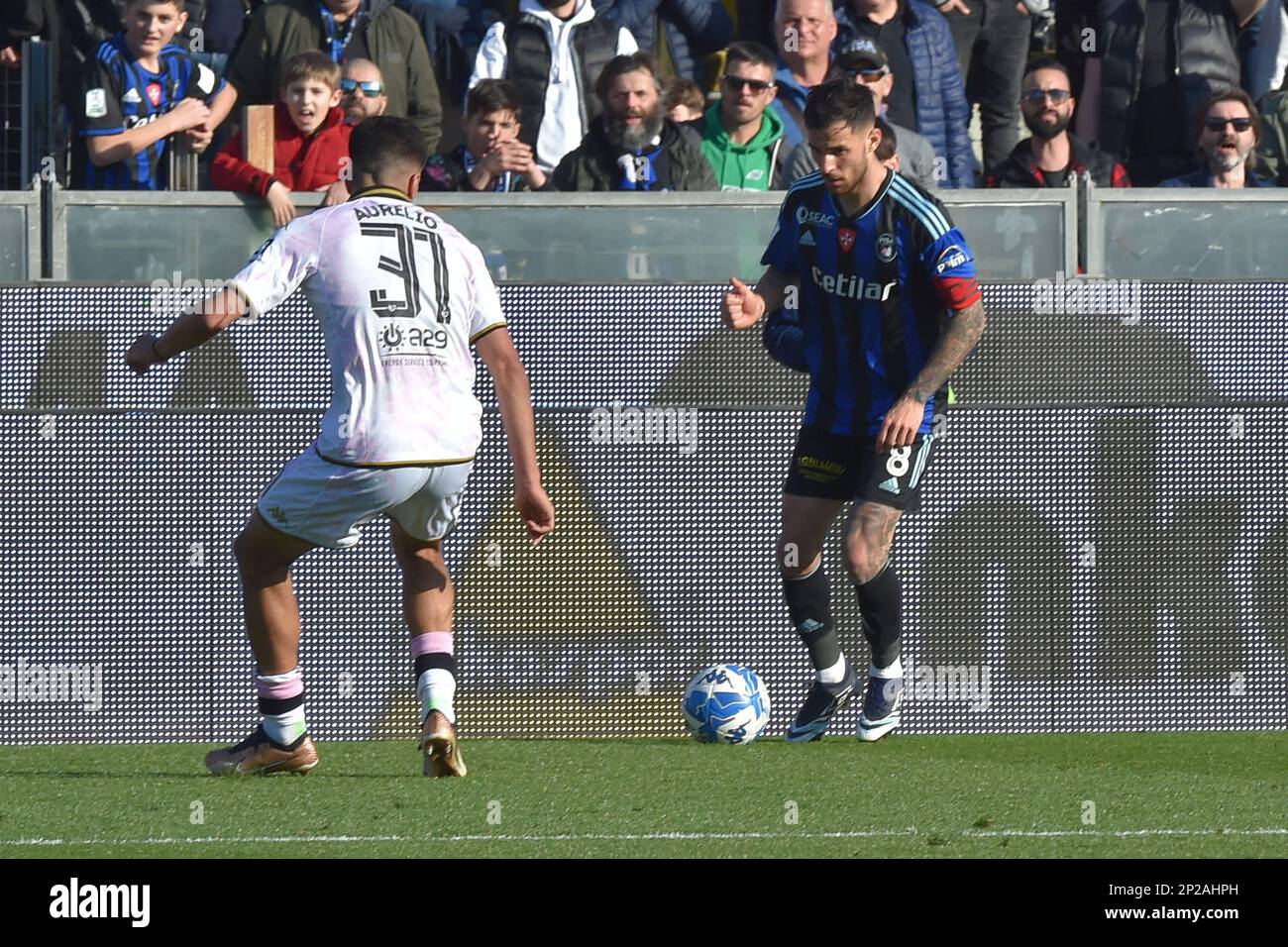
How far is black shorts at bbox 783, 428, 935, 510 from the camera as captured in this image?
7.75 metres

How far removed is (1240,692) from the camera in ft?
27.9

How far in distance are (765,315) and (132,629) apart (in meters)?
2.57

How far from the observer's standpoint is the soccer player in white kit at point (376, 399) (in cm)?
660

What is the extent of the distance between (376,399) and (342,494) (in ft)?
0.97

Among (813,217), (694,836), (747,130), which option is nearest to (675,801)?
(694,836)

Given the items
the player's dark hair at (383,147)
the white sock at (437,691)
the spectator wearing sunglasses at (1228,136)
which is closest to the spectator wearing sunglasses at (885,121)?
the spectator wearing sunglasses at (1228,136)

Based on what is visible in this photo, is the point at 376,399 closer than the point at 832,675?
A: Yes

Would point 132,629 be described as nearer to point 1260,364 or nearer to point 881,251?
point 881,251

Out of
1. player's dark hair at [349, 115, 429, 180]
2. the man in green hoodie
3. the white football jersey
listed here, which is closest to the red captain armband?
the white football jersey

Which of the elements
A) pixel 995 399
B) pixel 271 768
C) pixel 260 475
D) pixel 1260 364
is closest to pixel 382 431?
pixel 271 768

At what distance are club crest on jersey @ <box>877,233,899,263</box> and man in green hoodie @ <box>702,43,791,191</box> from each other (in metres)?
2.01

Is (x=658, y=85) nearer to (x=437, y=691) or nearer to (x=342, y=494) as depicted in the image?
(x=342, y=494)

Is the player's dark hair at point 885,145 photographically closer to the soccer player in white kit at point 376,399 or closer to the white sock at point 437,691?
the soccer player in white kit at point 376,399

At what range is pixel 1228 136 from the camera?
9.96m
